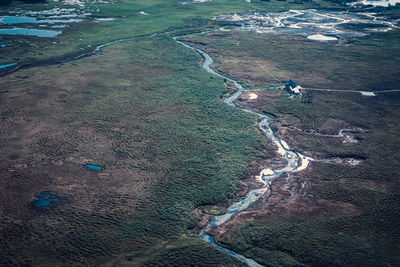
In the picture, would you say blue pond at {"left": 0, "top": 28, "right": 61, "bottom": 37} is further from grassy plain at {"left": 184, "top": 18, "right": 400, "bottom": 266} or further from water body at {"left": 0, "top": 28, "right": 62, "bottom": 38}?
grassy plain at {"left": 184, "top": 18, "right": 400, "bottom": 266}

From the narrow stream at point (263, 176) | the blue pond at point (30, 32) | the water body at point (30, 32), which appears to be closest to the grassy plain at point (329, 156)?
the narrow stream at point (263, 176)

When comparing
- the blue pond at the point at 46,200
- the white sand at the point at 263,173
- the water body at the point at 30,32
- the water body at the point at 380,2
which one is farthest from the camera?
the water body at the point at 380,2

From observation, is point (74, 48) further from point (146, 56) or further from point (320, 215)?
point (320, 215)

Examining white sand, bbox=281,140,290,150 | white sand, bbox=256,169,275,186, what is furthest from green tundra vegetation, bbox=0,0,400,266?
white sand, bbox=281,140,290,150

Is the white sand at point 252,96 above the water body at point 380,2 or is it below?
below

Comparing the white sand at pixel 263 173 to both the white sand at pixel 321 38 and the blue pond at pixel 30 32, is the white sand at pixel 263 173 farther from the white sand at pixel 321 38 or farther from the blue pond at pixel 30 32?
the blue pond at pixel 30 32

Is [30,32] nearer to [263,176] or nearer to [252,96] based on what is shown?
[252,96]
